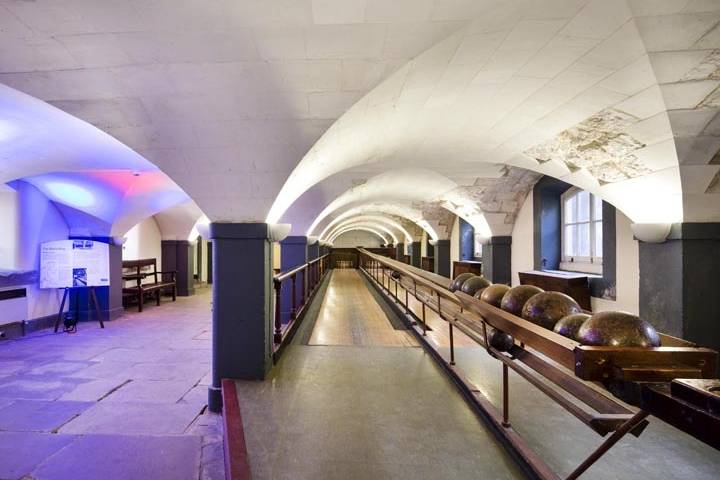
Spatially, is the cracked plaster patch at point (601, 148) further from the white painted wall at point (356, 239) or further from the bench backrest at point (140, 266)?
the white painted wall at point (356, 239)

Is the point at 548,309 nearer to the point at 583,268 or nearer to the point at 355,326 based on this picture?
the point at 355,326

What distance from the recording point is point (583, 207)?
681cm

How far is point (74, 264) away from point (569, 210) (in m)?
9.97

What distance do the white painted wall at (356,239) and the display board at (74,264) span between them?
22.7 metres

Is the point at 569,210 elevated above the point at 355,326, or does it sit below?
above

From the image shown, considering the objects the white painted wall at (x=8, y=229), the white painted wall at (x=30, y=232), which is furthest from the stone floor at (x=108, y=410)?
the white painted wall at (x=8, y=229)

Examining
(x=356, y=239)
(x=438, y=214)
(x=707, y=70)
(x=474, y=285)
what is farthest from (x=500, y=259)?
(x=356, y=239)

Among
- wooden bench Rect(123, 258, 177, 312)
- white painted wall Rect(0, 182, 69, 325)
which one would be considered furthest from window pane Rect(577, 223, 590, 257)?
white painted wall Rect(0, 182, 69, 325)

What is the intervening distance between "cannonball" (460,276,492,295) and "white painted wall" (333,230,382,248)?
89.0 ft

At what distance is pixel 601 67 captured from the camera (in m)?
2.90

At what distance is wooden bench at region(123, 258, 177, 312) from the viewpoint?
1008cm

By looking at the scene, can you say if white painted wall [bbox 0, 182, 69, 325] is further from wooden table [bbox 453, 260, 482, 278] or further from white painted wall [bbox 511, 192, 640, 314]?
white painted wall [bbox 511, 192, 640, 314]

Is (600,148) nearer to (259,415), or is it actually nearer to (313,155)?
(313,155)

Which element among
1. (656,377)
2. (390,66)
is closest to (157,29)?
(390,66)
